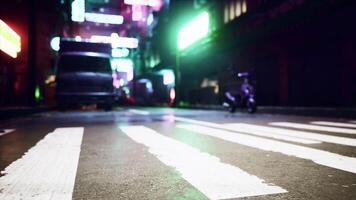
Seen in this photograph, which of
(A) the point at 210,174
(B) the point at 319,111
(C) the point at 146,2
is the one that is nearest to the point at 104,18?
(C) the point at 146,2

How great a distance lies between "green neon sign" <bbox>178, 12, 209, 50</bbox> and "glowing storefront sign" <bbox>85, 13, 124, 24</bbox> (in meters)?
35.1

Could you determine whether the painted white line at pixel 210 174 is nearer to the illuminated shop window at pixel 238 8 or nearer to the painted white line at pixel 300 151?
the painted white line at pixel 300 151

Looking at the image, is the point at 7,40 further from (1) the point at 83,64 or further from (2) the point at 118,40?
(2) the point at 118,40

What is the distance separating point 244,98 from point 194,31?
13.6m

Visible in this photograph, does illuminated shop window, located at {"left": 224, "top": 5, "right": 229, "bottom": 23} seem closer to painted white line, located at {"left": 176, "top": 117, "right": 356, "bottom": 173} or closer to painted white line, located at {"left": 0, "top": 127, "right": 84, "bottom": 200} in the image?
painted white line, located at {"left": 176, "top": 117, "right": 356, "bottom": 173}

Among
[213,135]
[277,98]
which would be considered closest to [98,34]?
[277,98]

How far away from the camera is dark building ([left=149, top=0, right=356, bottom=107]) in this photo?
12180 mm

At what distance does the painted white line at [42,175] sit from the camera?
2.67 meters

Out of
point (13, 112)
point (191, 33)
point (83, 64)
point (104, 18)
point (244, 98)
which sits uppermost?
point (104, 18)

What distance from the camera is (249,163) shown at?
149 inches

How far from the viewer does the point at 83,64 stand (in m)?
16.5

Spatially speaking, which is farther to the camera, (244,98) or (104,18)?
(104,18)

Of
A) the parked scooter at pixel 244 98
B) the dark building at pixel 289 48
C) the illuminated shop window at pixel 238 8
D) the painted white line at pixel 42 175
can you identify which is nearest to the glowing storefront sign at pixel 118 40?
the dark building at pixel 289 48

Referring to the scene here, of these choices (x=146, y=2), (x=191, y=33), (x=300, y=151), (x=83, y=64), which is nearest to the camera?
(x=300, y=151)
